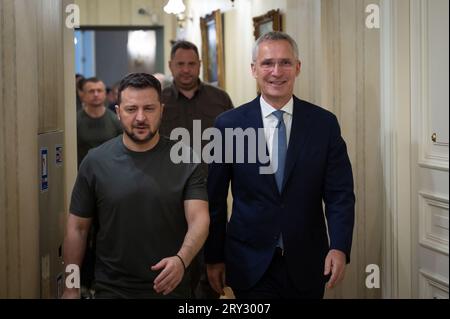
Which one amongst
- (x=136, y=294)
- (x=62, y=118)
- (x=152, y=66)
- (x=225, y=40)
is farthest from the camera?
(x=152, y=66)

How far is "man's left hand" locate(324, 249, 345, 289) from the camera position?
2025mm

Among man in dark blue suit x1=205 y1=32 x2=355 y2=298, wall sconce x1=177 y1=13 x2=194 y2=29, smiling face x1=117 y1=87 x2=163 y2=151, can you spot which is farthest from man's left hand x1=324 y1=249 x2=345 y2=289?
wall sconce x1=177 y1=13 x2=194 y2=29

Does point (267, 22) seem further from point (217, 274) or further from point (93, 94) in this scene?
point (93, 94)

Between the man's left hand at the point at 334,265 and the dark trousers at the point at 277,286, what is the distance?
134 mm

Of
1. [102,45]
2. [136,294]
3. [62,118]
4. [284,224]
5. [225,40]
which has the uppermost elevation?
[102,45]

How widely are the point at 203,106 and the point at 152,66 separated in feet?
13.6

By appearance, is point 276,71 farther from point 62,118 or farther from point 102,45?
point 102,45

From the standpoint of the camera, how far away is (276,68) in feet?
6.93

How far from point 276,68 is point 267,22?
2.85 feet

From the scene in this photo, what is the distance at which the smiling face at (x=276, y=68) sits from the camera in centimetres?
212

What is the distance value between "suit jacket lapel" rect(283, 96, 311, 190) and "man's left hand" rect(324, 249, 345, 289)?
28 centimetres

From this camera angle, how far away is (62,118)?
264cm

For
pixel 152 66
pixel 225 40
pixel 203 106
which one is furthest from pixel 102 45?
pixel 203 106

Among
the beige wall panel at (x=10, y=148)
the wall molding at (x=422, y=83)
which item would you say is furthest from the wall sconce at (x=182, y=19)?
the wall molding at (x=422, y=83)
